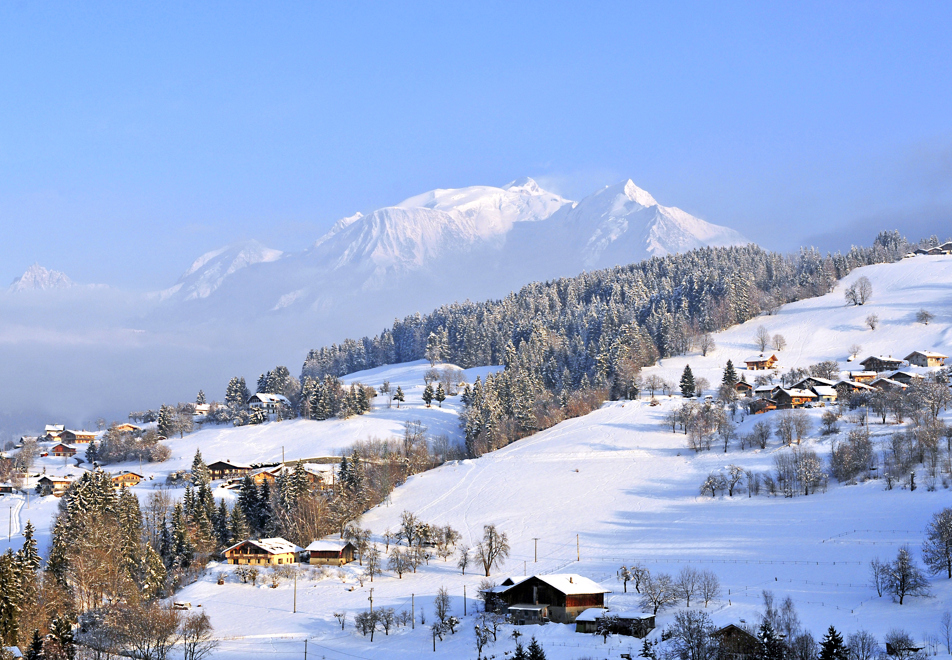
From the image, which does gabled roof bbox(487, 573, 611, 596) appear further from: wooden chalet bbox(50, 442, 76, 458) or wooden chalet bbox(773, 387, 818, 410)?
wooden chalet bbox(50, 442, 76, 458)

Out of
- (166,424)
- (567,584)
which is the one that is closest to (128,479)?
(166,424)

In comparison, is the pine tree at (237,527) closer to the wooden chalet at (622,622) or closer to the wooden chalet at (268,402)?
the wooden chalet at (622,622)

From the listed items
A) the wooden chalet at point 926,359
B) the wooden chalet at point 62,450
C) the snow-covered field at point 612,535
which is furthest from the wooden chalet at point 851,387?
the wooden chalet at point 62,450

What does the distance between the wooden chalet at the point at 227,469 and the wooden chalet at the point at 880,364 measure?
265ft

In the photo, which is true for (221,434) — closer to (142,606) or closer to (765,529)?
(142,606)

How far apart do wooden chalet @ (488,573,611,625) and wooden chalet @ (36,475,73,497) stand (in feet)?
234

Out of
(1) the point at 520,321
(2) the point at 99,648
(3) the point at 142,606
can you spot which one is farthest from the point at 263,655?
(1) the point at 520,321

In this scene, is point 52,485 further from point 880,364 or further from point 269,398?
point 880,364

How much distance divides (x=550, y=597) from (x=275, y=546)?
1124 inches

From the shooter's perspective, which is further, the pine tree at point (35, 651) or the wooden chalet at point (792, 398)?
the wooden chalet at point (792, 398)

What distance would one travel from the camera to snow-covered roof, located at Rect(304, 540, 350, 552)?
75.1 m

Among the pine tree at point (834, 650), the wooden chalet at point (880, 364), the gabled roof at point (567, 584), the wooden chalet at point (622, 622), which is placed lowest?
the wooden chalet at point (622, 622)

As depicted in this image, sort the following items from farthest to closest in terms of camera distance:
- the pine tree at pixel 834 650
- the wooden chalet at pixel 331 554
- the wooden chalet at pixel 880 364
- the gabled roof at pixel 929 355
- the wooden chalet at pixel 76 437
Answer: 1. the wooden chalet at pixel 76 437
2. the wooden chalet at pixel 880 364
3. the gabled roof at pixel 929 355
4. the wooden chalet at pixel 331 554
5. the pine tree at pixel 834 650

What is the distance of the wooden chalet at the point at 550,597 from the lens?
5662 cm
